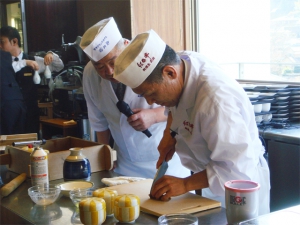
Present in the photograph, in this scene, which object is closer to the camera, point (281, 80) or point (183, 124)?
point (183, 124)

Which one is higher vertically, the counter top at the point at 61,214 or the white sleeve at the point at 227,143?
the white sleeve at the point at 227,143

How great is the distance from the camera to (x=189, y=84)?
5.07 ft

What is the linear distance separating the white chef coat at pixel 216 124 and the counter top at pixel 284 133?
1.03 m

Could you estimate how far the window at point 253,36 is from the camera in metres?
3.35

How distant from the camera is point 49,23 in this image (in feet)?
17.9

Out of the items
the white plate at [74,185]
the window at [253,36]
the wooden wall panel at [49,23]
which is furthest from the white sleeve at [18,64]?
the white plate at [74,185]

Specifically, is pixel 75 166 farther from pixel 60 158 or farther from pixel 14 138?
pixel 14 138

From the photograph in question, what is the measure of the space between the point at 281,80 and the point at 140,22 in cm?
137

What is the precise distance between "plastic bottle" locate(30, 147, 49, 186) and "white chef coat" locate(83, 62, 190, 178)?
66 centimetres

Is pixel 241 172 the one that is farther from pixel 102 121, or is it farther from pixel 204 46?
pixel 204 46

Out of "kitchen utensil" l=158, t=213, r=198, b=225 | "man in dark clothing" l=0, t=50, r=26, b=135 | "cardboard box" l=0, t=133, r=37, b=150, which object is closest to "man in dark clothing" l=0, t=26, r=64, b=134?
"man in dark clothing" l=0, t=50, r=26, b=135

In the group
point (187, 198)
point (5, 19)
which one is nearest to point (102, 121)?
point (187, 198)

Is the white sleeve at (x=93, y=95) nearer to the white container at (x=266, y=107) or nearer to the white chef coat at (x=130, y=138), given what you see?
the white chef coat at (x=130, y=138)

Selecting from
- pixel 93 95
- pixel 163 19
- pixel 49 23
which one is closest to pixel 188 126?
pixel 93 95
